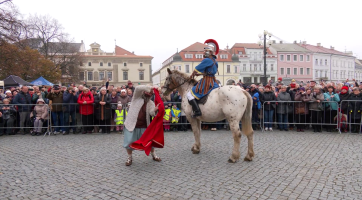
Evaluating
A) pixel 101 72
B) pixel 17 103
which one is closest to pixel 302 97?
pixel 17 103

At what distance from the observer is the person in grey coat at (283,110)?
1133 cm

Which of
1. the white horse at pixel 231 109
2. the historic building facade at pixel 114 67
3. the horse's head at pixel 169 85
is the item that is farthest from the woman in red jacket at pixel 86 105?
the historic building facade at pixel 114 67

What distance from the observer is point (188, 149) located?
25.5 ft

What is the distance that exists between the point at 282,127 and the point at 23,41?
2307 cm

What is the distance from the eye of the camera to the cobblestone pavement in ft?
14.5

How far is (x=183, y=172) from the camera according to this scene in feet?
→ 18.2

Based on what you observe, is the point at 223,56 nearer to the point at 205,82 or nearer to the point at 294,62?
the point at 294,62

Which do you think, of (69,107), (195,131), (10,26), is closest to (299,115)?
(195,131)

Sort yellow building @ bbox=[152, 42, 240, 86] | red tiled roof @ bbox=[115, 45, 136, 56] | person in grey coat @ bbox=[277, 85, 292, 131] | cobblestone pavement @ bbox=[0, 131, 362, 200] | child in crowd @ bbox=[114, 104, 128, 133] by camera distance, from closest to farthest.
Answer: cobblestone pavement @ bbox=[0, 131, 362, 200] → child in crowd @ bbox=[114, 104, 128, 133] → person in grey coat @ bbox=[277, 85, 292, 131] → yellow building @ bbox=[152, 42, 240, 86] → red tiled roof @ bbox=[115, 45, 136, 56]

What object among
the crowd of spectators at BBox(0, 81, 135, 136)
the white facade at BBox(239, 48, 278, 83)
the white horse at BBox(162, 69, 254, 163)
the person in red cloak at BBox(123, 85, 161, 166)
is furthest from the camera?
the white facade at BBox(239, 48, 278, 83)

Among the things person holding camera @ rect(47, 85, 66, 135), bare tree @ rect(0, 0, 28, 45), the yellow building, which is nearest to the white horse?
person holding camera @ rect(47, 85, 66, 135)

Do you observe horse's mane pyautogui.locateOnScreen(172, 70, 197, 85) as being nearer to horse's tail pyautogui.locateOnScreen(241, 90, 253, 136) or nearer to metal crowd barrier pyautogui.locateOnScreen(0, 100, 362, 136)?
horse's tail pyautogui.locateOnScreen(241, 90, 253, 136)

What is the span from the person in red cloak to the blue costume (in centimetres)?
118

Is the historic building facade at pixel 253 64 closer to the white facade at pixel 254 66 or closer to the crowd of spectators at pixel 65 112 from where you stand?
the white facade at pixel 254 66
